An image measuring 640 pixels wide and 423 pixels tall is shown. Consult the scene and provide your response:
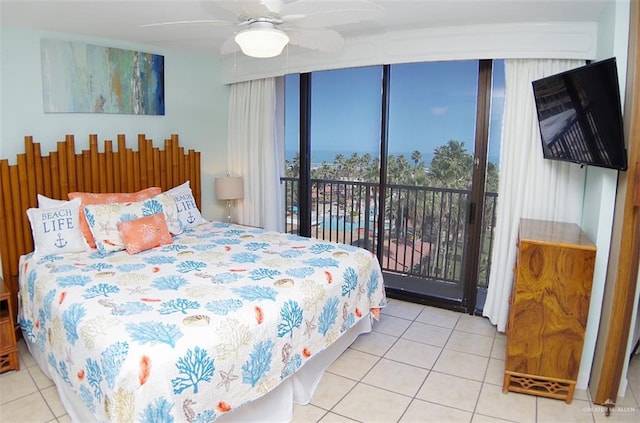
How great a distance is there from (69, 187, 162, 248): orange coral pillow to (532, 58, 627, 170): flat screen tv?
127 inches

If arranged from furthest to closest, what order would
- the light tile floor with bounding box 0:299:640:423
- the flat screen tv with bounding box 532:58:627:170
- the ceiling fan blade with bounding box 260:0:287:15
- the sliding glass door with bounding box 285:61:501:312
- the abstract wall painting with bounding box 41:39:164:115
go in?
the sliding glass door with bounding box 285:61:501:312
the abstract wall painting with bounding box 41:39:164:115
the light tile floor with bounding box 0:299:640:423
the flat screen tv with bounding box 532:58:627:170
the ceiling fan blade with bounding box 260:0:287:15

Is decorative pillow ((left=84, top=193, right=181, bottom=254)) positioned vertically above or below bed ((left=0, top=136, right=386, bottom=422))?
above

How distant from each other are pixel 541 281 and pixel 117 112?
3652 mm

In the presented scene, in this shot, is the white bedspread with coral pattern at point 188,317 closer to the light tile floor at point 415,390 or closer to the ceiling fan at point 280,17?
the light tile floor at point 415,390

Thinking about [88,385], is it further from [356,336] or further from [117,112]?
[117,112]

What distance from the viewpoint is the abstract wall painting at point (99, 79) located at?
3350 mm

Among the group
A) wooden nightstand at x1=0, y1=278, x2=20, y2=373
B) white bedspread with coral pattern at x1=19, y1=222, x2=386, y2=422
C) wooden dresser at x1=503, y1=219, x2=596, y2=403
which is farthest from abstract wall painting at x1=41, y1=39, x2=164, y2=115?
wooden dresser at x1=503, y1=219, x2=596, y2=403

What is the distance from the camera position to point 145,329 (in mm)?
1861

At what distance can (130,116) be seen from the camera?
387cm

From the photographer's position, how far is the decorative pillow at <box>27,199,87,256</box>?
9.73 ft

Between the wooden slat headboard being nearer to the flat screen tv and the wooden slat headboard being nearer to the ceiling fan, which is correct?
the ceiling fan

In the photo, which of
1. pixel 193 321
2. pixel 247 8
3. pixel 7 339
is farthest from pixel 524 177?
pixel 7 339

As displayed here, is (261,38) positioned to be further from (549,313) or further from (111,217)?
(549,313)

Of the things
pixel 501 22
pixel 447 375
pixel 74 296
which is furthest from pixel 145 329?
pixel 501 22
